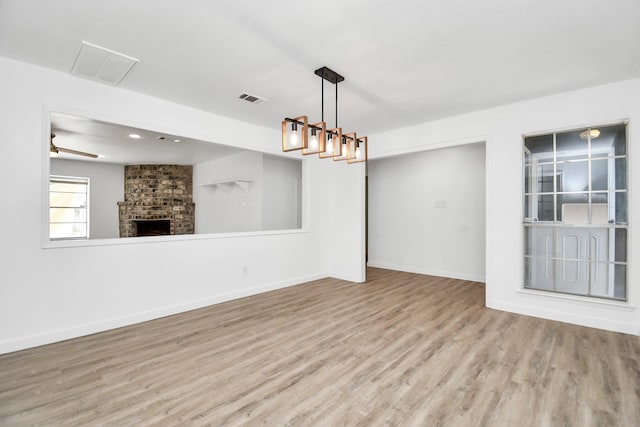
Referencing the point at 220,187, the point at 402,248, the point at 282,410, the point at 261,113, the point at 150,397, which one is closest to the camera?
the point at 282,410

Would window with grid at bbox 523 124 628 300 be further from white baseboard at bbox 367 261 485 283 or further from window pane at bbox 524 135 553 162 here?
white baseboard at bbox 367 261 485 283

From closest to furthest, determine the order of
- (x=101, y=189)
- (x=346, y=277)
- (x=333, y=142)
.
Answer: (x=333, y=142) < (x=346, y=277) < (x=101, y=189)

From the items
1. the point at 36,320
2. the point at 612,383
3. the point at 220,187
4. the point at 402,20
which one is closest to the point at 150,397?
the point at 36,320

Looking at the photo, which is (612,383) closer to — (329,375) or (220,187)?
(329,375)

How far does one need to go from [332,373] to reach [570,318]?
294 centimetres

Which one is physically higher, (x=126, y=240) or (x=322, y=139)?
(x=322, y=139)

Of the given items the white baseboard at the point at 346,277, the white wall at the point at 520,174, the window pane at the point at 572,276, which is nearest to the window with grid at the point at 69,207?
the white baseboard at the point at 346,277

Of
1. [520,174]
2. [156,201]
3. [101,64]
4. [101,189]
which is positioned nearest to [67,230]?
[101,189]

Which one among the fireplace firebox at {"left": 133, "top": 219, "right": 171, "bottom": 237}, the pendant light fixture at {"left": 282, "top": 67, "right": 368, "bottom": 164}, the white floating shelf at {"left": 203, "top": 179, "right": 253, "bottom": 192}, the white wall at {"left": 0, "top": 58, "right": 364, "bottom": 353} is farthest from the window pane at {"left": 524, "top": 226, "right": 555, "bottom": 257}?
the fireplace firebox at {"left": 133, "top": 219, "right": 171, "bottom": 237}

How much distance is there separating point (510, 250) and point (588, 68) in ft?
6.85

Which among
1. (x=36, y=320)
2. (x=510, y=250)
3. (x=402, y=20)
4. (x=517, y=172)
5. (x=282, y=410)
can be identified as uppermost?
(x=402, y=20)

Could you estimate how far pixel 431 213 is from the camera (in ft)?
19.8

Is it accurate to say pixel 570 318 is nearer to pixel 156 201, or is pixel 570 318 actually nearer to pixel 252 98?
pixel 252 98

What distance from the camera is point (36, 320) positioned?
280 cm
